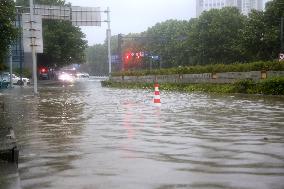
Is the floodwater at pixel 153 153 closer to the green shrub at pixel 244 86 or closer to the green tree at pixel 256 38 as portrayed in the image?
the green shrub at pixel 244 86

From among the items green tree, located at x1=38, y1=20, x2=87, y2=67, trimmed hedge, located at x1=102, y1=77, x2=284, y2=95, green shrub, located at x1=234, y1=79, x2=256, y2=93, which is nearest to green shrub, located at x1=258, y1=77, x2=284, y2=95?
trimmed hedge, located at x1=102, y1=77, x2=284, y2=95

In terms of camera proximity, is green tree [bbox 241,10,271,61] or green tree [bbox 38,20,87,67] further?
green tree [bbox 38,20,87,67]

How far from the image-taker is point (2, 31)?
2295 centimetres

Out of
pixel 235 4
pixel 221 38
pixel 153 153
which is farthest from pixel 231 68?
pixel 235 4

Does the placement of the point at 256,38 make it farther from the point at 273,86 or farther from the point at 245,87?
the point at 273,86

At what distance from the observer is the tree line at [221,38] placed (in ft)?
185

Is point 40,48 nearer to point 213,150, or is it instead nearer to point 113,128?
point 113,128

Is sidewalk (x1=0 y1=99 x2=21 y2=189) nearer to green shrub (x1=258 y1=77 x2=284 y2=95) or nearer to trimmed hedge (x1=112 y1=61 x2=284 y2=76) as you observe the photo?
green shrub (x1=258 y1=77 x2=284 y2=95)

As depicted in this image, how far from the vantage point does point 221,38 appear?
67.1 meters

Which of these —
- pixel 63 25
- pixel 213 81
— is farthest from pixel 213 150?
pixel 63 25

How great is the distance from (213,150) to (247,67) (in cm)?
2170

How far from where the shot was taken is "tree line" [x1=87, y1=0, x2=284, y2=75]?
185 ft

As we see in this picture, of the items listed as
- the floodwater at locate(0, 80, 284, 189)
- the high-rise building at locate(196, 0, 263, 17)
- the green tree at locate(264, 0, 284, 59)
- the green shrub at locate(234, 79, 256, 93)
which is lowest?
the floodwater at locate(0, 80, 284, 189)

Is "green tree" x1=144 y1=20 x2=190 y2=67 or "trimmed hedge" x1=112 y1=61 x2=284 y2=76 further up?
"green tree" x1=144 y1=20 x2=190 y2=67
